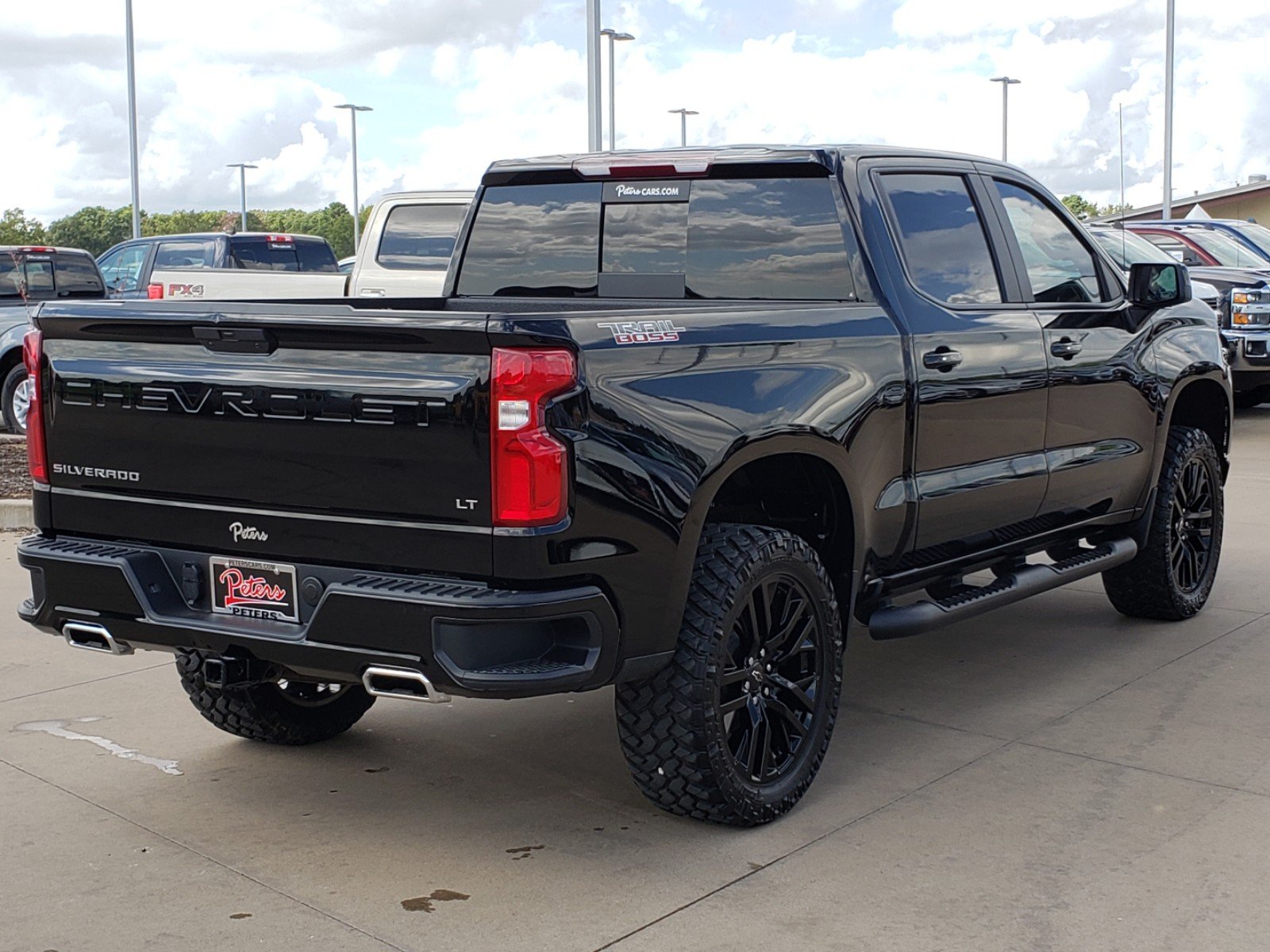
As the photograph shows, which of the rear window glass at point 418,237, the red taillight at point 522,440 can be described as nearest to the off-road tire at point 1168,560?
the red taillight at point 522,440

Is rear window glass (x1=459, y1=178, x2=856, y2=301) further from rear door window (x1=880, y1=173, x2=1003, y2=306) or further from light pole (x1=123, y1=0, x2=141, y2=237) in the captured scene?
light pole (x1=123, y1=0, x2=141, y2=237)

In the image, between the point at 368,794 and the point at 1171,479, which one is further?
the point at 1171,479

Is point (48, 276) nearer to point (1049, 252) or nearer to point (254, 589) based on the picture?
point (1049, 252)

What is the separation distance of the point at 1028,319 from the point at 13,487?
7998mm

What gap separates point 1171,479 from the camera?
262 inches

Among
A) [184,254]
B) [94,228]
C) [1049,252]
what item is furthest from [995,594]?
[94,228]

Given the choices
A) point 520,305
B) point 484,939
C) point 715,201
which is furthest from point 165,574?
point 715,201

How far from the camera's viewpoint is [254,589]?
159 inches

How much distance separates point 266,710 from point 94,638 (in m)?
0.92

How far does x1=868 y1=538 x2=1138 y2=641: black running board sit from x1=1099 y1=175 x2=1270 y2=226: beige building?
138 feet

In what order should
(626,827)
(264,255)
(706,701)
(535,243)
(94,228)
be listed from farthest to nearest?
(94,228), (264,255), (535,243), (626,827), (706,701)

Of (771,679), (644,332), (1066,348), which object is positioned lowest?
(771,679)

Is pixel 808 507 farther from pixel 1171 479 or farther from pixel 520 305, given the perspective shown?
pixel 1171 479

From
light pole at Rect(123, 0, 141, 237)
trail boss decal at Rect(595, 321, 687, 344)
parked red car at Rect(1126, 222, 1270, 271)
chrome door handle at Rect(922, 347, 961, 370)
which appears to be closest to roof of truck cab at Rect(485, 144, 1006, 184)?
chrome door handle at Rect(922, 347, 961, 370)
